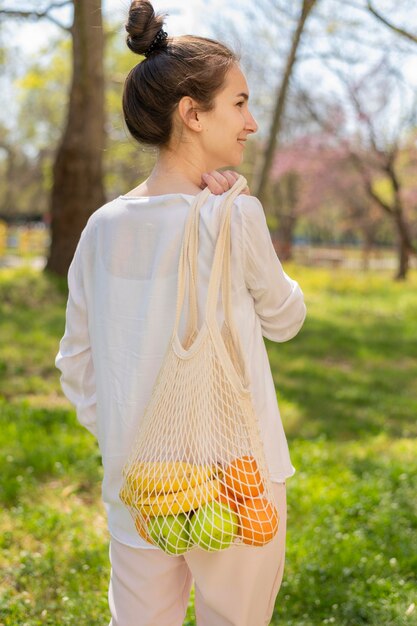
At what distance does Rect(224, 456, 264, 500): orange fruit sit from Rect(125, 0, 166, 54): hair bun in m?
0.98

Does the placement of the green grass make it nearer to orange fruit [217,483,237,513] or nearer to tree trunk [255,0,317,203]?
orange fruit [217,483,237,513]

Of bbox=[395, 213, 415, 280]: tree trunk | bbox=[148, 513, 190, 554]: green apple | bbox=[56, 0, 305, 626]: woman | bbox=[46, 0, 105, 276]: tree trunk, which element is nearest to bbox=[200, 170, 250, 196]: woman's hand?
bbox=[56, 0, 305, 626]: woman

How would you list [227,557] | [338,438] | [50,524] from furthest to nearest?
1. [338,438]
2. [50,524]
3. [227,557]

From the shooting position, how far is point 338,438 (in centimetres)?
537

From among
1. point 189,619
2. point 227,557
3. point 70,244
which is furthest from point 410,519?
point 70,244

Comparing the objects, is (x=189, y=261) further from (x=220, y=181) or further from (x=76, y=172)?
(x=76, y=172)

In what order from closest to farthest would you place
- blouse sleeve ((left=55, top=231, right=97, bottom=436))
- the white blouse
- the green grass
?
the white blouse → blouse sleeve ((left=55, top=231, right=97, bottom=436)) → the green grass

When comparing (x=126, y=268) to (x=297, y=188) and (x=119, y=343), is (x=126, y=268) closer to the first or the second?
(x=119, y=343)

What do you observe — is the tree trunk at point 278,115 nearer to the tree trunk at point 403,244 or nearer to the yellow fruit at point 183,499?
the yellow fruit at point 183,499

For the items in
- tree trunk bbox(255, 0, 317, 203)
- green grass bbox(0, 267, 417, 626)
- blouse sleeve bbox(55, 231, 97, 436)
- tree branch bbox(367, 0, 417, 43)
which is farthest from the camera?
tree trunk bbox(255, 0, 317, 203)

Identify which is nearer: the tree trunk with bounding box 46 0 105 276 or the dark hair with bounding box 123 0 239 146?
the dark hair with bounding box 123 0 239 146

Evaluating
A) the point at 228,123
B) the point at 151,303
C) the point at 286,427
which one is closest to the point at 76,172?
the point at 286,427

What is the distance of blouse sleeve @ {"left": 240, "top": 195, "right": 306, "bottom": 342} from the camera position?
1647 mm

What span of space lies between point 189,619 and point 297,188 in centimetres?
3199
